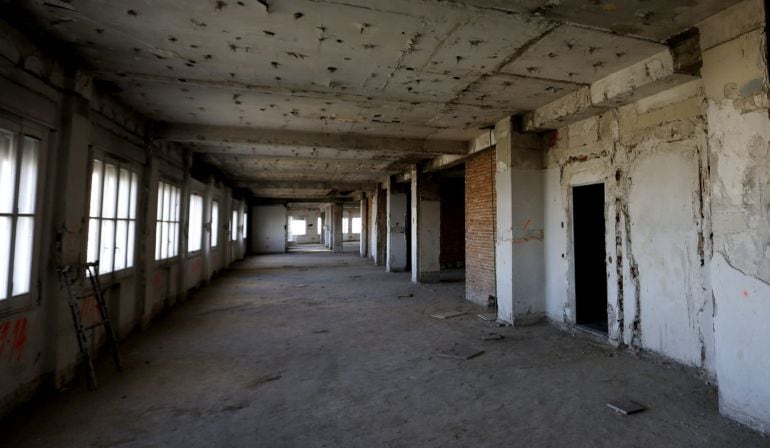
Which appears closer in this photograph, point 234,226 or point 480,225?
point 480,225

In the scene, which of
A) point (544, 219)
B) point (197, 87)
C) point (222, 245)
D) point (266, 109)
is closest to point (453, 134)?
point (544, 219)

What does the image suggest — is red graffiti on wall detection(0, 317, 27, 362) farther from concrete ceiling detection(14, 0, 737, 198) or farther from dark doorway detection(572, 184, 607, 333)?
dark doorway detection(572, 184, 607, 333)

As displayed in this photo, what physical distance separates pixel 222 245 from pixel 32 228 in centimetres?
854

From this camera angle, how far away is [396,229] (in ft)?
36.6

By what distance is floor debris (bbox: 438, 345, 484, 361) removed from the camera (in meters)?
3.96

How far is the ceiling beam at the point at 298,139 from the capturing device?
218 inches

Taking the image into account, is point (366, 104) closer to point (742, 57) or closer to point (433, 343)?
point (433, 343)

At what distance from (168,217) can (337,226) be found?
1289 centimetres

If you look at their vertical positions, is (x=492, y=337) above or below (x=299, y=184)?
below

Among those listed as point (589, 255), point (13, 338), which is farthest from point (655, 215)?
point (13, 338)

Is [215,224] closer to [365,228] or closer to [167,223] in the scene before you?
[167,223]

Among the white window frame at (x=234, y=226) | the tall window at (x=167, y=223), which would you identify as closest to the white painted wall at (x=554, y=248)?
the tall window at (x=167, y=223)

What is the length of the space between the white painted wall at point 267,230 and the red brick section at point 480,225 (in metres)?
13.1

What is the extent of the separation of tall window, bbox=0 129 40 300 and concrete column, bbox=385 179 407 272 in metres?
8.62
